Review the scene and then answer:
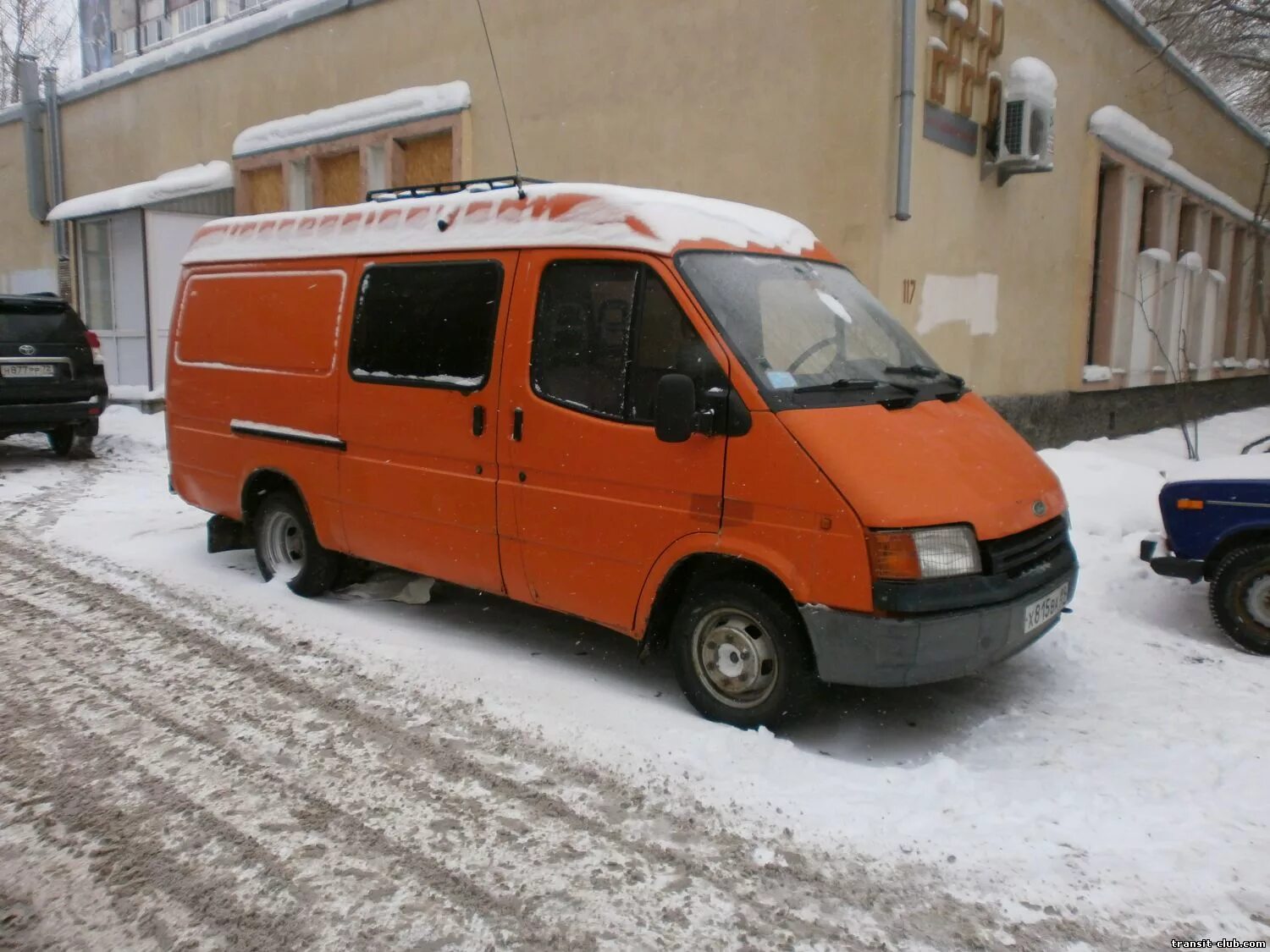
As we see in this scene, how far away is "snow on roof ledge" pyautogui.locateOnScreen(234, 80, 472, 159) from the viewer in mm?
11727

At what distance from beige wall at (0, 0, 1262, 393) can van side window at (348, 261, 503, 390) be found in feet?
14.4

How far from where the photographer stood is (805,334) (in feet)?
14.3

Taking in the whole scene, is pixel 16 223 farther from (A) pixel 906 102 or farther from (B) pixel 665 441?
(B) pixel 665 441

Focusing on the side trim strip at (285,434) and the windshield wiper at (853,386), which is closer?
the windshield wiper at (853,386)

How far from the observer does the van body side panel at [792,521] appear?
146 inches

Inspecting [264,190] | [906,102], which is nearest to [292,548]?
[906,102]

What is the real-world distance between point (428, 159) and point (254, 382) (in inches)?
287

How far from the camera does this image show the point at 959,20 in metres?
8.60

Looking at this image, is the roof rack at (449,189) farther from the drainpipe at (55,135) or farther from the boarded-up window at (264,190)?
the drainpipe at (55,135)

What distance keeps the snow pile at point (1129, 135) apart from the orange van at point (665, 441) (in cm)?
913

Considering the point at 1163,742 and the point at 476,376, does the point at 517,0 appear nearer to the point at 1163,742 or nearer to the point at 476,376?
the point at 476,376

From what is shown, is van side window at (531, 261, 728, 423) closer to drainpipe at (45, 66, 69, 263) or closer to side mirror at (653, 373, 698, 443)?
side mirror at (653, 373, 698, 443)

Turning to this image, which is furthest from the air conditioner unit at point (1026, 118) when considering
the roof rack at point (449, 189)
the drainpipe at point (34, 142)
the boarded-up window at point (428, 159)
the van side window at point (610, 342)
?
the drainpipe at point (34, 142)

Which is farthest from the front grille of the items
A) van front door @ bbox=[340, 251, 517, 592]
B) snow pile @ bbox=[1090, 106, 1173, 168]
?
snow pile @ bbox=[1090, 106, 1173, 168]
